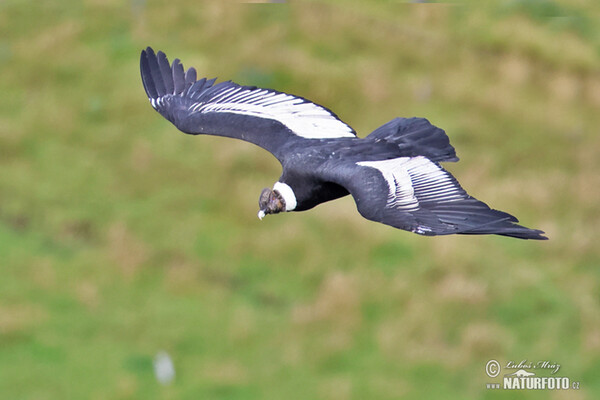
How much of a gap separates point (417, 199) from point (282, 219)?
15222 mm

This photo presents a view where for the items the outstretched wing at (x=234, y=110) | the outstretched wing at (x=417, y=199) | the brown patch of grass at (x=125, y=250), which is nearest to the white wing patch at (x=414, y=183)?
the outstretched wing at (x=417, y=199)

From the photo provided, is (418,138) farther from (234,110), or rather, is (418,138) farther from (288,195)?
(234,110)

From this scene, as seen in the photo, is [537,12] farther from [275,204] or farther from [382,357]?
[275,204]

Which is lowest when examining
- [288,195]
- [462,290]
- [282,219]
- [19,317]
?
[288,195]

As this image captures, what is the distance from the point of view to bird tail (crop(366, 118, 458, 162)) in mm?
14391

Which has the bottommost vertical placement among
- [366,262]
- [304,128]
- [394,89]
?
[304,128]

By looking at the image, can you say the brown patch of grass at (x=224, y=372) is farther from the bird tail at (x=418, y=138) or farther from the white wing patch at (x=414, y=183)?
the white wing patch at (x=414, y=183)

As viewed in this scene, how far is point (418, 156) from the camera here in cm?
1434

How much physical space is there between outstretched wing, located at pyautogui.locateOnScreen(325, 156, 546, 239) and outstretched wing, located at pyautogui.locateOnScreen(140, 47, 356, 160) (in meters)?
1.71

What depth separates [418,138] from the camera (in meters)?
14.7

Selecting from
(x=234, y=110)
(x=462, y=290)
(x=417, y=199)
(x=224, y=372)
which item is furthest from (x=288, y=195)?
(x=462, y=290)

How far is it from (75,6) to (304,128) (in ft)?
69.6

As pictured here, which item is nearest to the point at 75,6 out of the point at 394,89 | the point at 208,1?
the point at 208,1

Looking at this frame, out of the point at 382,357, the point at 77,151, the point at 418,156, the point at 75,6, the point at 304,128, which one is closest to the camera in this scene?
the point at 418,156
